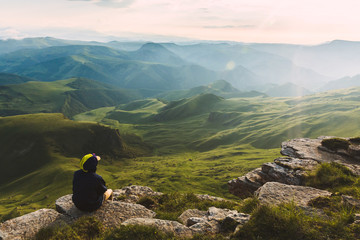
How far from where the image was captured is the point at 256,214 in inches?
375

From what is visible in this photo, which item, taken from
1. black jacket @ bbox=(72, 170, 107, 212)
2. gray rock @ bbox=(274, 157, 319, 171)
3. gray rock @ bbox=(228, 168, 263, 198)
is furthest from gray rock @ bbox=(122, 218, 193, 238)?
gray rock @ bbox=(228, 168, 263, 198)

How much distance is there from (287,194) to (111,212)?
42.1 feet

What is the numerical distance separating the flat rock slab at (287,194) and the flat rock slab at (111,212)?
8.36 meters

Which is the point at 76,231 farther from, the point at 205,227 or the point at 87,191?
the point at 205,227

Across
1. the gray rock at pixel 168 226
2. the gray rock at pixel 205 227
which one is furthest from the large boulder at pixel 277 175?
the gray rock at pixel 168 226

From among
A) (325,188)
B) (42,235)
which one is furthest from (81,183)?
(325,188)

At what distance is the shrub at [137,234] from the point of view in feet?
31.0

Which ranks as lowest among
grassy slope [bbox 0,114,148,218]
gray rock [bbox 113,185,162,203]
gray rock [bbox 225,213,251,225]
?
grassy slope [bbox 0,114,148,218]

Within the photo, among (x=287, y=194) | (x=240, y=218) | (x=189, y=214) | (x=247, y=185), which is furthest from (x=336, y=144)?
(x=189, y=214)

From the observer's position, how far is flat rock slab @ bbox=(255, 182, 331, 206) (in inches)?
534

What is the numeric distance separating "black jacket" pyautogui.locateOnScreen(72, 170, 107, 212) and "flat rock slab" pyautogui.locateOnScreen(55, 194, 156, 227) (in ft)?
1.58

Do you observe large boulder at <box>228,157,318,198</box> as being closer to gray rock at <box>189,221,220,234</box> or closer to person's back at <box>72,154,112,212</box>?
gray rock at <box>189,221,220,234</box>

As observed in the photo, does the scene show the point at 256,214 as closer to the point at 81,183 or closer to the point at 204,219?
the point at 204,219

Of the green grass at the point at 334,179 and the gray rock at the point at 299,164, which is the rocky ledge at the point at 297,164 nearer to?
the gray rock at the point at 299,164
